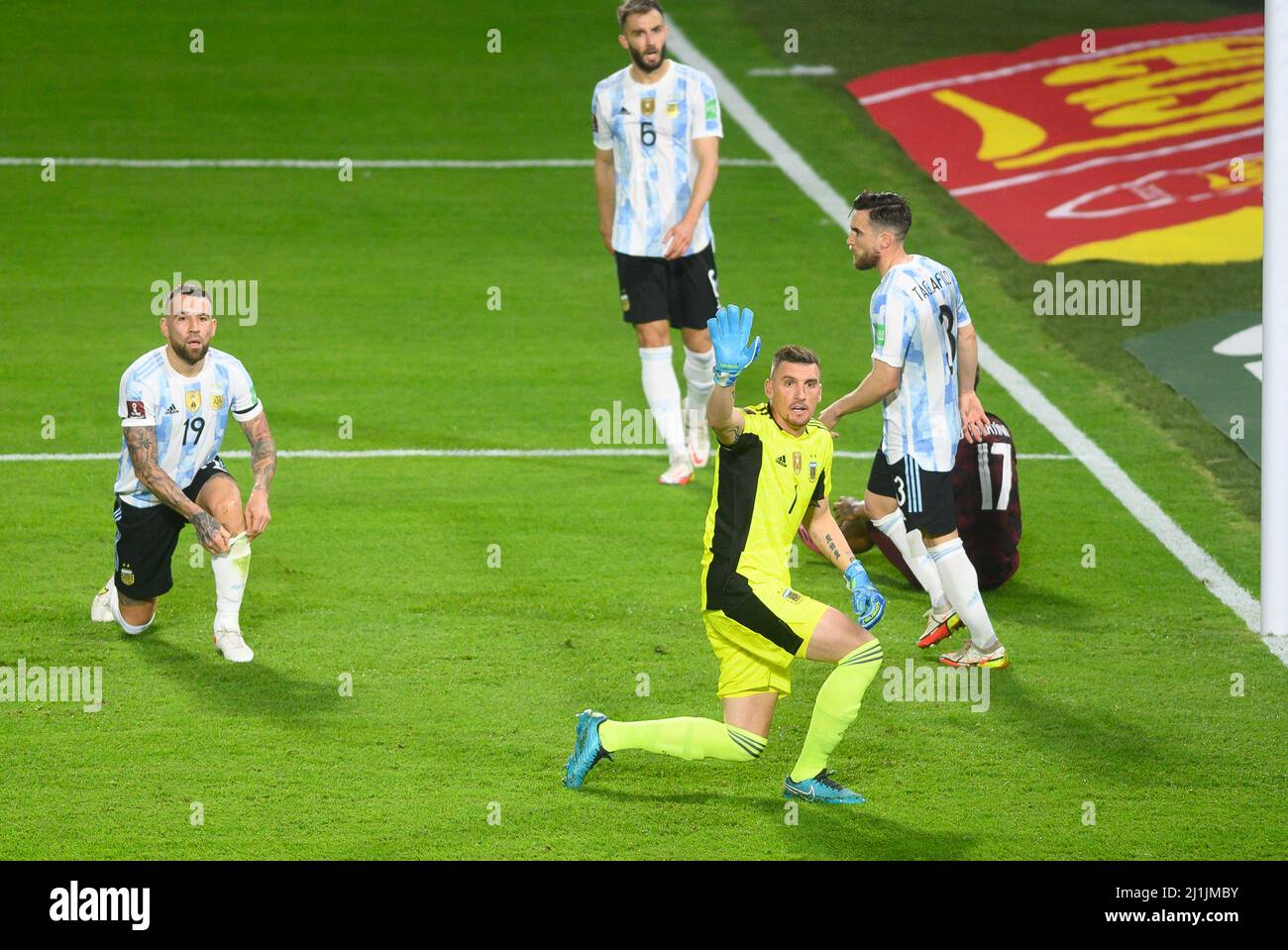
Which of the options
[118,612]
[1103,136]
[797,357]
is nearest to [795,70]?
[1103,136]

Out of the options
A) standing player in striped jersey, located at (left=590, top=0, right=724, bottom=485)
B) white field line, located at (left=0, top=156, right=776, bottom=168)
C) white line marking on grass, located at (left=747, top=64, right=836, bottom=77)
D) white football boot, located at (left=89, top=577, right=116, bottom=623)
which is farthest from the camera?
white line marking on grass, located at (left=747, top=64, right=836, bottom=77)

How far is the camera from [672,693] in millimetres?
7730

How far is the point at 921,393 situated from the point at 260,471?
9.52ft

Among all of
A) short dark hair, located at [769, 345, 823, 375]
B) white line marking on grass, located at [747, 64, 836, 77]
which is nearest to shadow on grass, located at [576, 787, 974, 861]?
short dark hair, located at [769, 345, 823, 375]

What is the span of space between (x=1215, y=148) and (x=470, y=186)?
278 inches

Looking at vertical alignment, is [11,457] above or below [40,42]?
below

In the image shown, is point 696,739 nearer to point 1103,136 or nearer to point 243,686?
point 243,686

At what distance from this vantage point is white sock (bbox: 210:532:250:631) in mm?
7855

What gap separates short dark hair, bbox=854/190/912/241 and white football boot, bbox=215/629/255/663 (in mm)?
3295

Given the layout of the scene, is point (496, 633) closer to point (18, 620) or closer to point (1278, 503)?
point (18, 620)

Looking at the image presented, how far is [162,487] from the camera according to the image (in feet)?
25.3

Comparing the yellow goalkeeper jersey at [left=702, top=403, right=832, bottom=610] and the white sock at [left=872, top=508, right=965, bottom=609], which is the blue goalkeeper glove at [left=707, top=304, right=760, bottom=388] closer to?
the yellow goalkeeper jersey at [left=702, top=403, right=832, bottom=610]

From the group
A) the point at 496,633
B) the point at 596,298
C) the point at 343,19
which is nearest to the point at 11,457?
the point at 496,633

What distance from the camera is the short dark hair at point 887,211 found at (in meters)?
7.43
